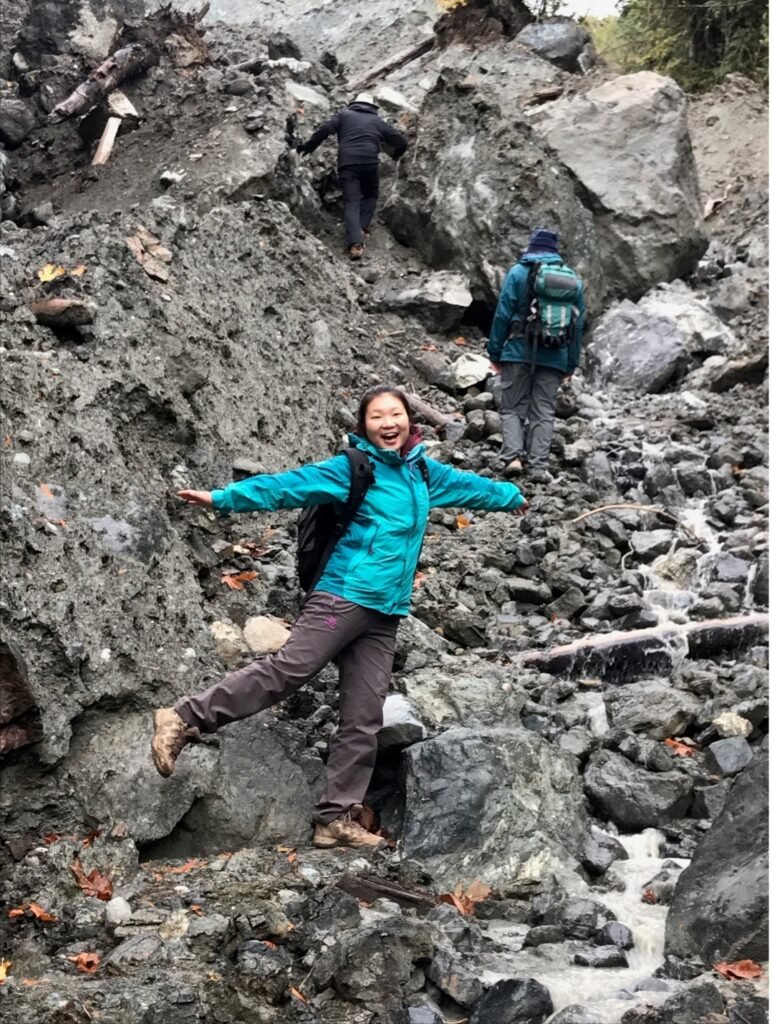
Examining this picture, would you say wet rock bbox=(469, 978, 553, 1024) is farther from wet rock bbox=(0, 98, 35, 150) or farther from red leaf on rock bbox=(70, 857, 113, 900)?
wet rock bbox=(0, 98, 35, 150)

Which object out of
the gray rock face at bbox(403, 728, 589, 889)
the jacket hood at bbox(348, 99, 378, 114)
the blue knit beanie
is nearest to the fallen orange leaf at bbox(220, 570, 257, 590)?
the gray rock face at bbox(403, 728, 589, 889)

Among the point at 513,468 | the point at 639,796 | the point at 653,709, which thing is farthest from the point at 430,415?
the point at 639,796

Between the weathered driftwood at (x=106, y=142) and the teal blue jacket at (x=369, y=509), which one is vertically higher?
the weathered driftwood at (x=106, y=142)

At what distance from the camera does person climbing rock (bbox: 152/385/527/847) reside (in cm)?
457

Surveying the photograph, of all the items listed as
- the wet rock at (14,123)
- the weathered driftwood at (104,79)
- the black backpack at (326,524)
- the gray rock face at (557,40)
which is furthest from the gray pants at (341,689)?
the gray rock face at (557,40)

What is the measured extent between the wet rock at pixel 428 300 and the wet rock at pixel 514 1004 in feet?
33.7

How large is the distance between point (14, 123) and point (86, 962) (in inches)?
606

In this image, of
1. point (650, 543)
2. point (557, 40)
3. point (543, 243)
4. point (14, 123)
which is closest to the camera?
point (650, 543)

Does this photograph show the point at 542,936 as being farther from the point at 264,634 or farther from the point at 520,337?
the point at 520,337

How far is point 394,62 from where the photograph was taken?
2197 centimetres

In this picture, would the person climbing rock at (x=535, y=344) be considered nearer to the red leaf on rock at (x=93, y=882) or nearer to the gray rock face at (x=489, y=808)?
the gray rock face at (x=489, y=808)

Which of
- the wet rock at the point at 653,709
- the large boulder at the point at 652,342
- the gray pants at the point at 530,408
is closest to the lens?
the wet rock at the point at 653,709

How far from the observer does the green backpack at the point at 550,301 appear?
9.06 meters

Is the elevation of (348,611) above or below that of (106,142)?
below
